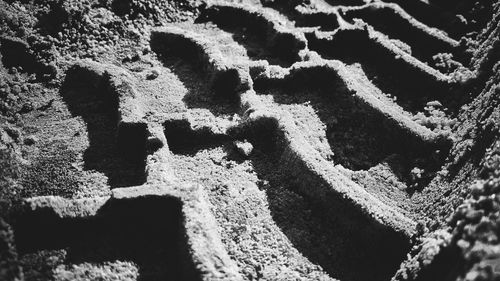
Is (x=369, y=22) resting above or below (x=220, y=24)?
above

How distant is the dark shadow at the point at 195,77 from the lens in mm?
A: 5430

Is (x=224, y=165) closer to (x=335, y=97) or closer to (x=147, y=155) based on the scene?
(x=147, y=155)

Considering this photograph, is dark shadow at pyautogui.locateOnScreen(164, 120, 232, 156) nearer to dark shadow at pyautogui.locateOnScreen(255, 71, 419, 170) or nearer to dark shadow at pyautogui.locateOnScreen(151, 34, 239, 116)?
dark shadow at pyautogui.locateOnScreen(151, 34, 239, 116)

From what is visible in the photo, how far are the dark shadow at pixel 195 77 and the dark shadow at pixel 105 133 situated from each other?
998 millimetres

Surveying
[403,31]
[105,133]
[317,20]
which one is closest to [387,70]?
[403,31]

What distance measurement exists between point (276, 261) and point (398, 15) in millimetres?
5361

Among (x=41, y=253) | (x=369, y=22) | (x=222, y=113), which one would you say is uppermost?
(x=369, y=22)

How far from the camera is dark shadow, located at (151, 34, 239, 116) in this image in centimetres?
543

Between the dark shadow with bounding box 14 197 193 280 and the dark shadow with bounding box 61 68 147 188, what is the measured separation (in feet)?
1.97

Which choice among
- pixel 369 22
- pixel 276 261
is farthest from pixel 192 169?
pixel 369 22

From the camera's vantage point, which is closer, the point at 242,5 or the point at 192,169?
the point at 192,169

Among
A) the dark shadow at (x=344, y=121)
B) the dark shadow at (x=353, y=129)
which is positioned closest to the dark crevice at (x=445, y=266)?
the dark shadow at (x=353, y=129)

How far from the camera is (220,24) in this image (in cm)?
696

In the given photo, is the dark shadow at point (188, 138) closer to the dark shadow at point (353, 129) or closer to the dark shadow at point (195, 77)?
the dark shadow at point (195, 77)
